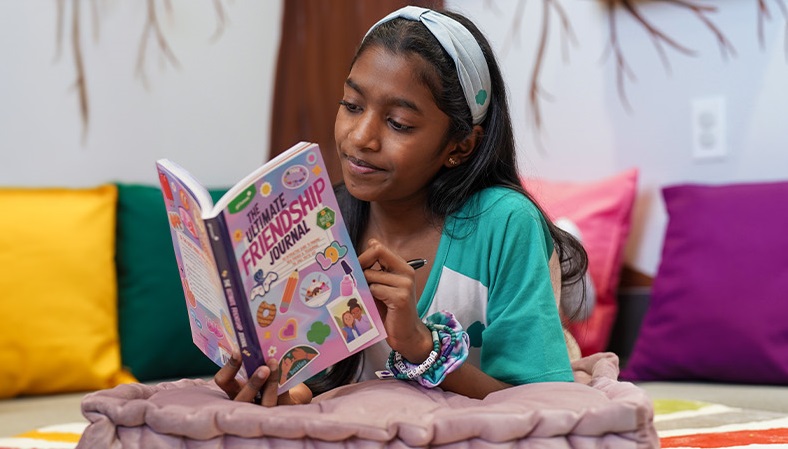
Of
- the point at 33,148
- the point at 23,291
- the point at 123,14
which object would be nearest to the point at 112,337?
the point at 23,291

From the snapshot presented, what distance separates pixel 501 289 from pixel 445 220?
0.45ft

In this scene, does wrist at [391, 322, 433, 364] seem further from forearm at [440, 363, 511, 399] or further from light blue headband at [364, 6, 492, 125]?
light blue headband at [364, 6, 492, 125]

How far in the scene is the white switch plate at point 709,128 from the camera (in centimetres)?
212

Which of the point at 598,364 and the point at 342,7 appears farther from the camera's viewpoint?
the point at 342,7

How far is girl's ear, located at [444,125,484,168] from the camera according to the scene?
1306mm

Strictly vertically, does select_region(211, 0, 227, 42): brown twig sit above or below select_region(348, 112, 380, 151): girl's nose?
above

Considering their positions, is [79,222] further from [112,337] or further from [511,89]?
[511,89]

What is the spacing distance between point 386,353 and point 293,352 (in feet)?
0.74

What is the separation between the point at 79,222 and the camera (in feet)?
6.90

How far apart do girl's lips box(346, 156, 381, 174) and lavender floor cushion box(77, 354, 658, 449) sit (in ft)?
1.00

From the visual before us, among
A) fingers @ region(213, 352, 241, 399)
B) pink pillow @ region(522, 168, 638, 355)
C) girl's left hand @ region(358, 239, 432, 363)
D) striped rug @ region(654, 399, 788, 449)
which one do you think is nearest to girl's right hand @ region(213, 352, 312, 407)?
fingers @ region(213, 352, 241, 399)

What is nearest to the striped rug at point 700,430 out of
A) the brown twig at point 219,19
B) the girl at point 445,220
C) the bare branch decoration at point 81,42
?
the girl at point 445,220

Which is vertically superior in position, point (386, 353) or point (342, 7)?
point (342, 7)

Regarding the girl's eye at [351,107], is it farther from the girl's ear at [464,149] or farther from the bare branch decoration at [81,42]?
the bare branch decoration at [81,42]
